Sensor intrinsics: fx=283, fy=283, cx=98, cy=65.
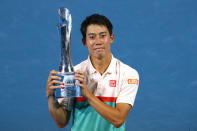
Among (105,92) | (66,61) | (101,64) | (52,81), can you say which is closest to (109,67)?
(101,64)

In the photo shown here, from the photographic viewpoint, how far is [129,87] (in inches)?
93.0

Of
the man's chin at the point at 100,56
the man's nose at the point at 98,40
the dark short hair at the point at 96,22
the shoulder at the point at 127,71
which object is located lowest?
the shoulder at the point at 127,71

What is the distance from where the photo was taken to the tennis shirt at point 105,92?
231cm

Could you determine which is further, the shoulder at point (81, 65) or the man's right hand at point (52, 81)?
the shoulder at point (81, 65)

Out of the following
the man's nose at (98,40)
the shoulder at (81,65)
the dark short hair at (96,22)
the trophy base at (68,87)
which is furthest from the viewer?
the shoulder at (81,65)

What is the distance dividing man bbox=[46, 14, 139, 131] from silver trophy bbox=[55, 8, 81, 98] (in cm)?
28

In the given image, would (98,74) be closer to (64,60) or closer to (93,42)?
(93,42)

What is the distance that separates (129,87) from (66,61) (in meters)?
0.64

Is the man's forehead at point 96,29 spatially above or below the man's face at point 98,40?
above

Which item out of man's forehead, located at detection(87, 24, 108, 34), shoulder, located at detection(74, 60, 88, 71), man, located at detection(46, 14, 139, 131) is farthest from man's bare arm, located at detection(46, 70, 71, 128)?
man's forehead, located at detection(87, 24, 108, 34)

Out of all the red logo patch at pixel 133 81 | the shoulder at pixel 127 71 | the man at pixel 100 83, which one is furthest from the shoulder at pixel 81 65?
the red logo patch at pixel 133 81

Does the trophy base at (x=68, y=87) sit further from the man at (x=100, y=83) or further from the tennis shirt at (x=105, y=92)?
the tennis shirt at (x=105, y=92)

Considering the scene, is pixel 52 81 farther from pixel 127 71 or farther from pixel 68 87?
pixel 127 71

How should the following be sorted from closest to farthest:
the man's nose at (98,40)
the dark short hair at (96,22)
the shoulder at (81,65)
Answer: the man's nose at (98,40)
the dark short hair at (96,22)
the shoulder at (81,65)
